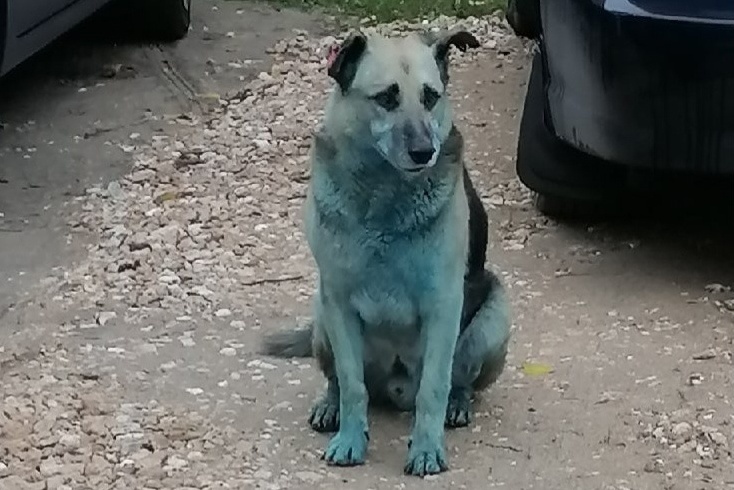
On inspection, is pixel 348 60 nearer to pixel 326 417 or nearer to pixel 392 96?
pixel 392 96

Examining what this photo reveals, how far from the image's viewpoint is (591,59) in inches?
183

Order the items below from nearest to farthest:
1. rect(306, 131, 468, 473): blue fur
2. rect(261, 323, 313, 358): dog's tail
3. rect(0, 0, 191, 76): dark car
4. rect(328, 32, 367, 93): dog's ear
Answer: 1. rect(328, 32, 367, 93): dog's ear
2. rect(306, 131, 468, 473): blue fur
3. rect(261, 323, 313, 358): dog's tail
4. rect(0, 0, 191, 76): dark car

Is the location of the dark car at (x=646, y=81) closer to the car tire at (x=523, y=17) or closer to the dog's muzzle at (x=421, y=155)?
the dog's muzzle at (x=421, y=155)

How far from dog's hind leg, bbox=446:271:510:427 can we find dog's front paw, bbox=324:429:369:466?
31 cm

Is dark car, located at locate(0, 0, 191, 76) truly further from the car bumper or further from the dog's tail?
the car bumper

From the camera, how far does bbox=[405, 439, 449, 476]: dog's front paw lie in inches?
147

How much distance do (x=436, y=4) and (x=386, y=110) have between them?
5.28 meters

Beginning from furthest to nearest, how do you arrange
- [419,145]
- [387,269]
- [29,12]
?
[29,12], [387,269], [419,145]

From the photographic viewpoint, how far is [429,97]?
11.8 feet

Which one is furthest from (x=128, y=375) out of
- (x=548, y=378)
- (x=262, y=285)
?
(x=548, y=378)

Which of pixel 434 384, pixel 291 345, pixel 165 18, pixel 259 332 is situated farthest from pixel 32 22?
pixel 434 384

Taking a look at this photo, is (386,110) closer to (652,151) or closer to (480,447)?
(480,447)

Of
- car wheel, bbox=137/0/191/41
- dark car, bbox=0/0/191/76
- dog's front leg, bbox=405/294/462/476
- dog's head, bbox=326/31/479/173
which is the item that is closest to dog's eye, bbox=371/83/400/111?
dog's head, bbox=326/31/479/173

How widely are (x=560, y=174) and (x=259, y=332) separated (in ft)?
4.38
